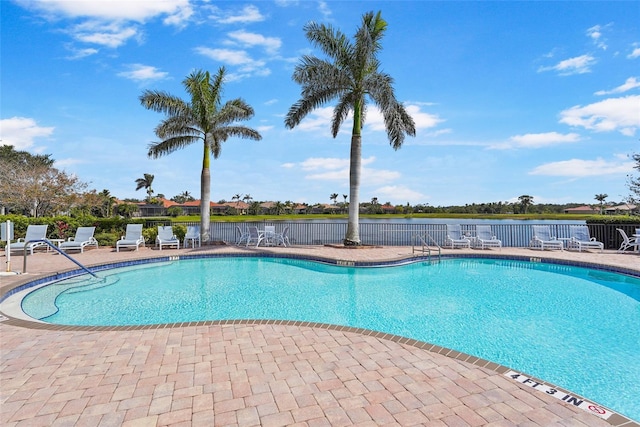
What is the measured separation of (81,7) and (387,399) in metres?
10.5

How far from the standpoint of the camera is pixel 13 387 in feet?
9.41

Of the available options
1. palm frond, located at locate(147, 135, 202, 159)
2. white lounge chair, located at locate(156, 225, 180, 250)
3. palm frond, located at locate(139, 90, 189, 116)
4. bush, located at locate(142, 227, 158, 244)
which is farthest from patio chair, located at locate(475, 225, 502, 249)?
bush, located at locate(142, 227, 158, 244)

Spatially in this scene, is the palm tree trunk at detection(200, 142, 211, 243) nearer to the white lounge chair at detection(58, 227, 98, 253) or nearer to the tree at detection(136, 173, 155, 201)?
the white lounge chair at detection(58, 227, 98, 253)

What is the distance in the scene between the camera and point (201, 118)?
45.6 ft

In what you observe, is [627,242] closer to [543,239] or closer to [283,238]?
[543,239]

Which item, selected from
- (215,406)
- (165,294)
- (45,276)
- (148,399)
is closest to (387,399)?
(215,406)

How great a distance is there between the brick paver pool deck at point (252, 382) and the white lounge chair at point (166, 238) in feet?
28.8

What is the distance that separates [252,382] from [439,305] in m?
4.64

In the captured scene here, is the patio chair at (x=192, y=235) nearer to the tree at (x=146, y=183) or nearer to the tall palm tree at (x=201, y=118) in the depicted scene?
the tall palm tree at (x=201, y=118)

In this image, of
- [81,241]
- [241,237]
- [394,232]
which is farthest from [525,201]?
[81,241]

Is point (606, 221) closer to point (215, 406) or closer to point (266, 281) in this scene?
point (266, 281)

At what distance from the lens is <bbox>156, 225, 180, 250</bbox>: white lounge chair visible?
42.5 ft

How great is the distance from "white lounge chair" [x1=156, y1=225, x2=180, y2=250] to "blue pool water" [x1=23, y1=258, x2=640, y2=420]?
277 cm

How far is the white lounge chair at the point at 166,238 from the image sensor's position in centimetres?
1294
